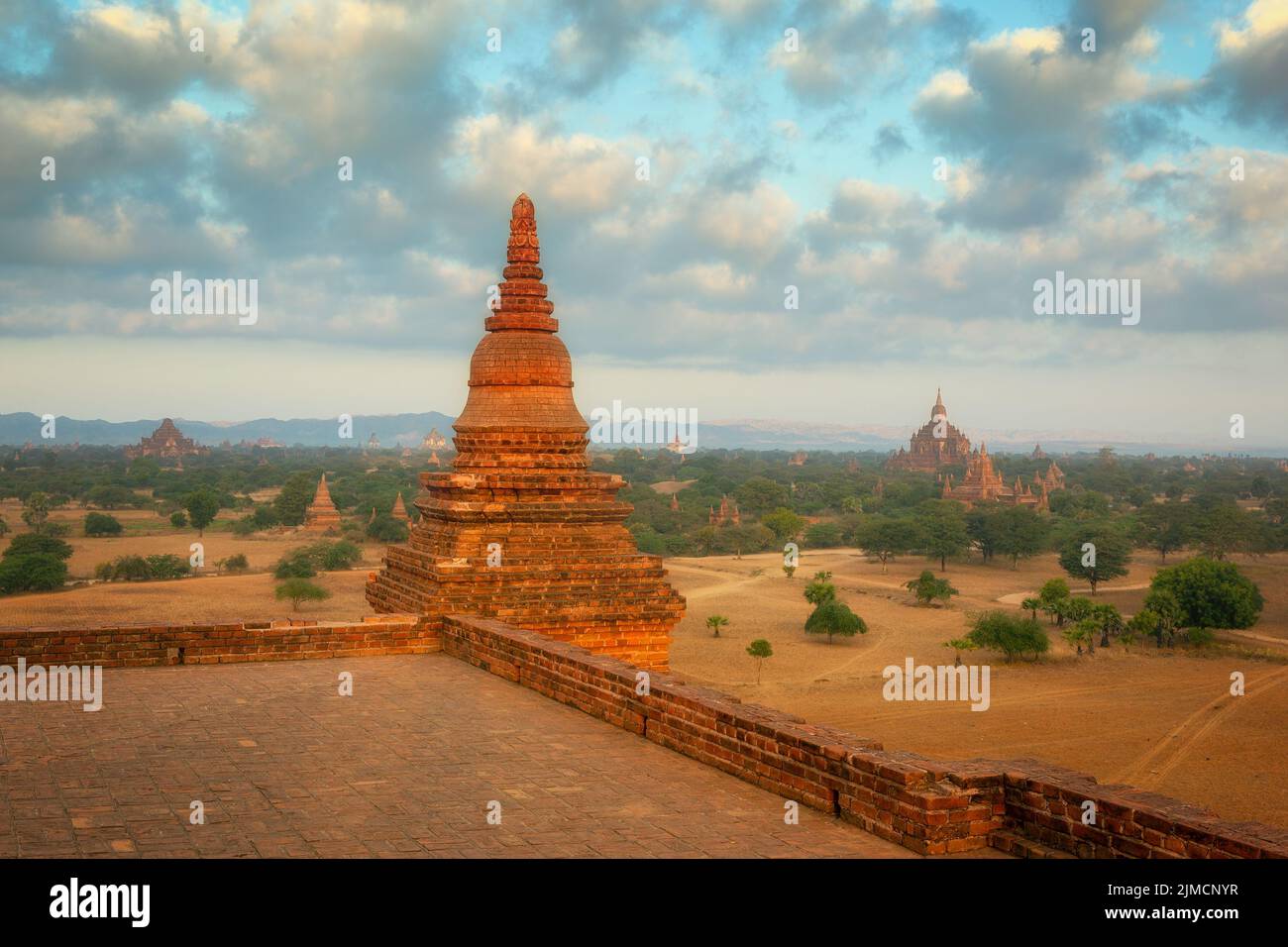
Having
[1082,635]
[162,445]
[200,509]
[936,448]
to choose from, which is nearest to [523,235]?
[1082,635]

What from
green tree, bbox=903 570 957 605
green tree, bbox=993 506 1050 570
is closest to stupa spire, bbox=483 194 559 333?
green tree, bbox=903 570 957 605

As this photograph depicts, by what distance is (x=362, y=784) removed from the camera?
787 centimetres

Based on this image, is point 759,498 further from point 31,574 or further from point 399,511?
point 31,574

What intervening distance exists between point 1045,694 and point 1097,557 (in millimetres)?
25188

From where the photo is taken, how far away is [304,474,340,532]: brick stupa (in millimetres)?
69062

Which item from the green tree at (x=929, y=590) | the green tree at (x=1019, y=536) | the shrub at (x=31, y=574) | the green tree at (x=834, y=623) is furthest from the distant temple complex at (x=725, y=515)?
the shrub at (x=31, y=574)

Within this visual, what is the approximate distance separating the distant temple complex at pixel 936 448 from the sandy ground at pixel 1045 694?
70.6m

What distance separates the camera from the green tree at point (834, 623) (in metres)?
40.5

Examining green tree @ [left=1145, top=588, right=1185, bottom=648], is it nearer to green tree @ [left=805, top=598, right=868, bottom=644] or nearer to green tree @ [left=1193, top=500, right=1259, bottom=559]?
green tree @ [left=805, top=598, right=868, bottom=644]

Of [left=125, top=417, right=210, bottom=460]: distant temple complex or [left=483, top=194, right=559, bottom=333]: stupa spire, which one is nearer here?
[left=483, top=194, right=559, bottom=333]: stupa spire

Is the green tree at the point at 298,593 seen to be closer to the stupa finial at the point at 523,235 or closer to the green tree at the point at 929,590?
the green tree at the point at 929,590

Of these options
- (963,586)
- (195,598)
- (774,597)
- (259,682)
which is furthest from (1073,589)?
(259,682)

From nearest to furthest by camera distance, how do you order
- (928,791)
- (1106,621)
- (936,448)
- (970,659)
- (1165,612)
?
(928,791)
(970,659)
(1106,621)
(1165,612)
(936,448)

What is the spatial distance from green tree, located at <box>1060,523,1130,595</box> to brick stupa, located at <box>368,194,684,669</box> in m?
40.9
